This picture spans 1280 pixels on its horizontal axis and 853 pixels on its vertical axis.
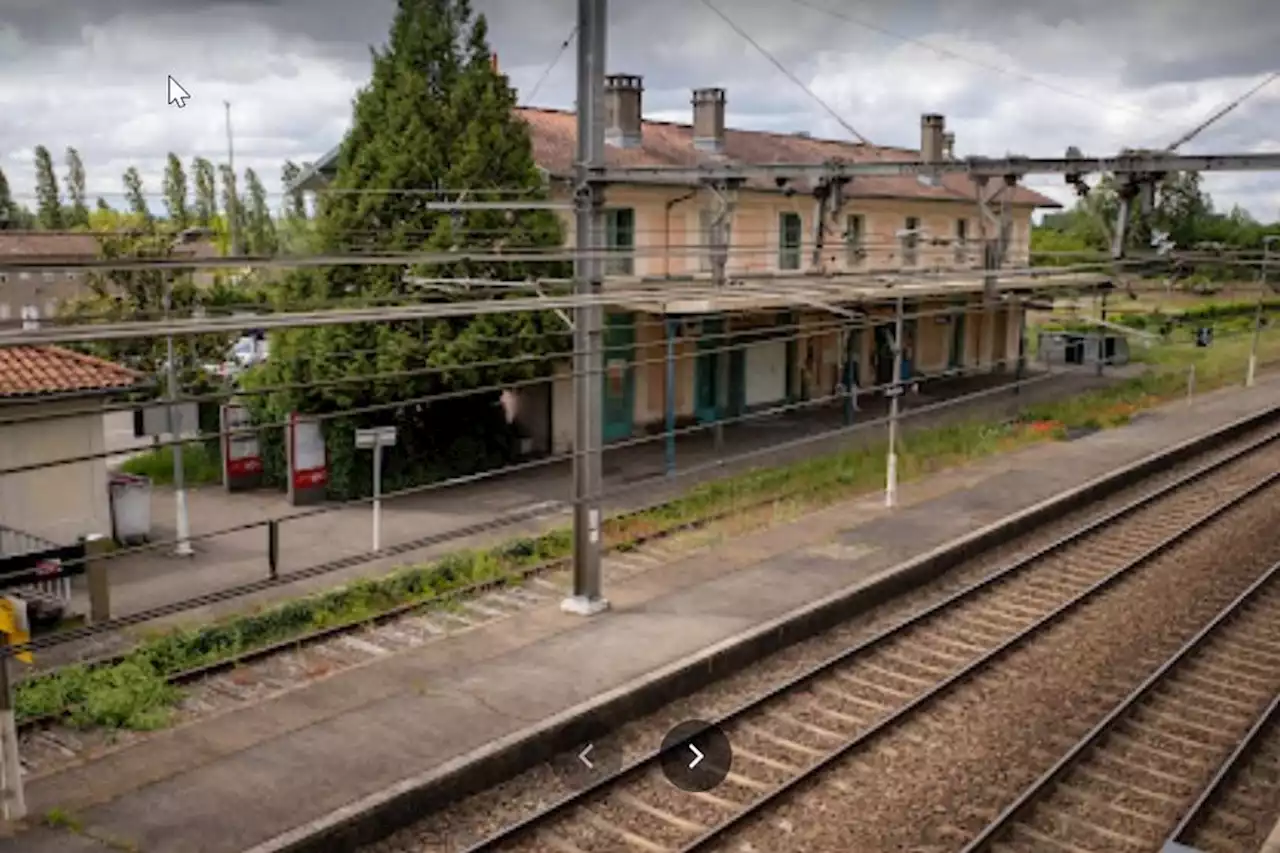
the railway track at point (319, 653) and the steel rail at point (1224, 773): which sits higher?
the steel rail at point (1224, 773)

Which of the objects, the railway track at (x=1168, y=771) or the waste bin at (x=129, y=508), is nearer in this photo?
the railway track at (x=1168, y=771)

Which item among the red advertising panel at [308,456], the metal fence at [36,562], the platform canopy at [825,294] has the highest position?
the platform canopy at [825,294]

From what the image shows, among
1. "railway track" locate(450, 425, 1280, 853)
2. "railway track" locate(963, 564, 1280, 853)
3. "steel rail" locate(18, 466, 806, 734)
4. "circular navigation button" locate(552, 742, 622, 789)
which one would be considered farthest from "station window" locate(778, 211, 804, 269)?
"circular navigation button" locate(552, 742, 622, 789)

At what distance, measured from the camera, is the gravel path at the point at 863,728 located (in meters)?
8.48

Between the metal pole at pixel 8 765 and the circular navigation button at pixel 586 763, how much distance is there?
3686mm

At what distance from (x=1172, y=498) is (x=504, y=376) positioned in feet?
35.2

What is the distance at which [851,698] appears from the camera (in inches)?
433

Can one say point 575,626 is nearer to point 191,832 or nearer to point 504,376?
point 191,832

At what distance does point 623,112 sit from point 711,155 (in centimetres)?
264

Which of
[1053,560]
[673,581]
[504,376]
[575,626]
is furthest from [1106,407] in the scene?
[575,626]

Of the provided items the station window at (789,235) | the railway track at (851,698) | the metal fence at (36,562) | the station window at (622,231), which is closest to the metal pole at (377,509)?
the metal fence at (36,562)

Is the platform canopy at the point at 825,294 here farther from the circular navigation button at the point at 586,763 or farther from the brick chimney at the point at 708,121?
the circular navigation button at the point at 586,763

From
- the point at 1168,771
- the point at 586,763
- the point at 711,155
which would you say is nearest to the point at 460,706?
the point at 586,763

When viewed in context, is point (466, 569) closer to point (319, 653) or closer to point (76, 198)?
point (319, 653)
